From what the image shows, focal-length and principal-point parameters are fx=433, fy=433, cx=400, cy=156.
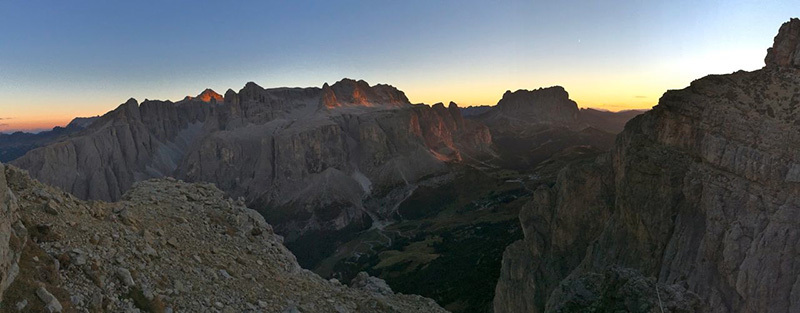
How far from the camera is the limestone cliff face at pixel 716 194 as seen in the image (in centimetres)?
3341

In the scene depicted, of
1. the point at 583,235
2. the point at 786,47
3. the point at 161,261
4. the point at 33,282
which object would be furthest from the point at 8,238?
the point at 583,235

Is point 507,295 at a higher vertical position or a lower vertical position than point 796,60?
lower

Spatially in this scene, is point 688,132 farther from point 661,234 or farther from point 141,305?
point 141,305

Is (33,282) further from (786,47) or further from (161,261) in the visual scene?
(786,47)

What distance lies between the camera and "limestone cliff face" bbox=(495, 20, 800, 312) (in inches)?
1315

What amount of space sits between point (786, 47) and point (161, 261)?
54943 millimetres

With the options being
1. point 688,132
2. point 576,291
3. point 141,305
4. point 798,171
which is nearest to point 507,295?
point 688,132

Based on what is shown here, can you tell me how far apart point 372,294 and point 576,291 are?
1355cm

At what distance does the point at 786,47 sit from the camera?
137 ft

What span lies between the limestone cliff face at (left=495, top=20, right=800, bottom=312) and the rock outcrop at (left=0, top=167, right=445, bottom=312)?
16.4 meters

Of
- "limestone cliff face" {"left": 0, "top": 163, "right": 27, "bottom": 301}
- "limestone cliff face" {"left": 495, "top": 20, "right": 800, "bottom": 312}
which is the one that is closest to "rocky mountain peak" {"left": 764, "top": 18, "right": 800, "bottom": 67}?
"limestone cliff face" {"left": 495, "top": 20, "right": 800, "bottom": 312}

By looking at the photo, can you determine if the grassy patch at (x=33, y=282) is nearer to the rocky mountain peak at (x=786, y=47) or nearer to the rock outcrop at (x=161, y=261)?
the rock outcrop at (x=161, y=261)

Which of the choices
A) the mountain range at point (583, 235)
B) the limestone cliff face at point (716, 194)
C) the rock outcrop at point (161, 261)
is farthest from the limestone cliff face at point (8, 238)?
the limestone cliff face at point (716, 194)

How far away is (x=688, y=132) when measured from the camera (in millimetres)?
43750
